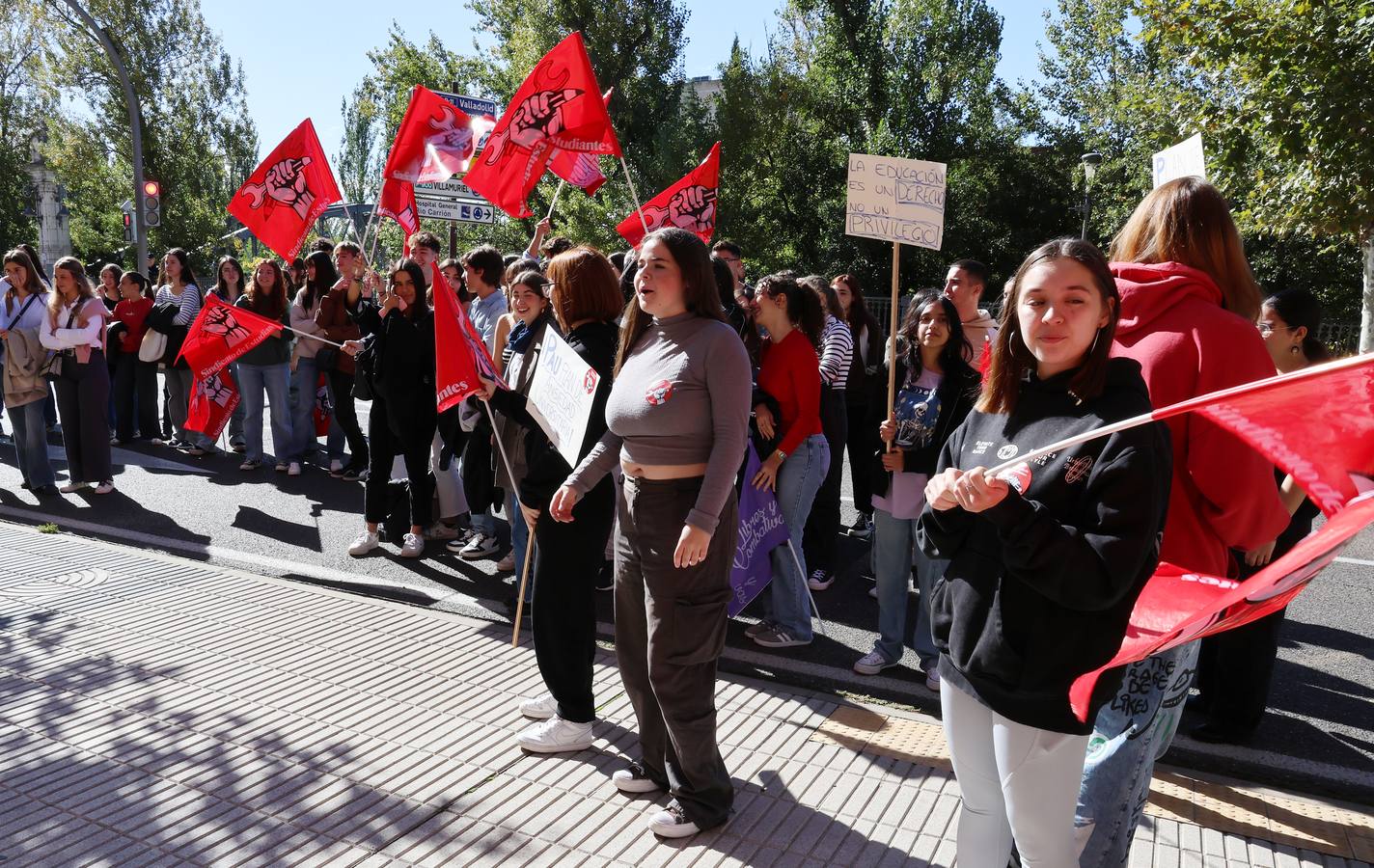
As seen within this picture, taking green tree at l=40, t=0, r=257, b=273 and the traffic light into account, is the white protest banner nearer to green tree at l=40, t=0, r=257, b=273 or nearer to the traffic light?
the traffic light

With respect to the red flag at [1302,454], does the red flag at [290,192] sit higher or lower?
higher

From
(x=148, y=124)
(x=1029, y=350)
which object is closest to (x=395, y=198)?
(x=1029, y=350)

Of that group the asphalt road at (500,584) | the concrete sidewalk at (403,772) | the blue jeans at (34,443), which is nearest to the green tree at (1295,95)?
the asphalt road at (500,584)

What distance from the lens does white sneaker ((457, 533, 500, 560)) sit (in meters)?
6.77

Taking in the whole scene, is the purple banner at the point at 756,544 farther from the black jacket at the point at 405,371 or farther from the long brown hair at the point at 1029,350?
the long brown hair at the point at 1029,350

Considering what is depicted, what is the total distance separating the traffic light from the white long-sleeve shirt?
1284cm

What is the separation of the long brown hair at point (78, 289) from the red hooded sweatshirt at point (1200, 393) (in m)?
8.10

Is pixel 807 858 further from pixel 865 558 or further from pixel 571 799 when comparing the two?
pixel 865 558

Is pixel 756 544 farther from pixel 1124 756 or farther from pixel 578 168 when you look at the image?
pixel 578 168

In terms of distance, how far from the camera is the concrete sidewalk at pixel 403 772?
320 centimetres

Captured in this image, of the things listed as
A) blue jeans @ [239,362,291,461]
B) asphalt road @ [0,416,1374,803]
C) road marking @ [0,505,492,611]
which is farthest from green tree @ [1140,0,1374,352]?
blue jeans @ [239,362,291,461]

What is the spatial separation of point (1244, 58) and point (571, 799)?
32.5 ft

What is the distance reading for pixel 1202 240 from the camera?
2545 millimetres

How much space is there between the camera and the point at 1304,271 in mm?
25719
